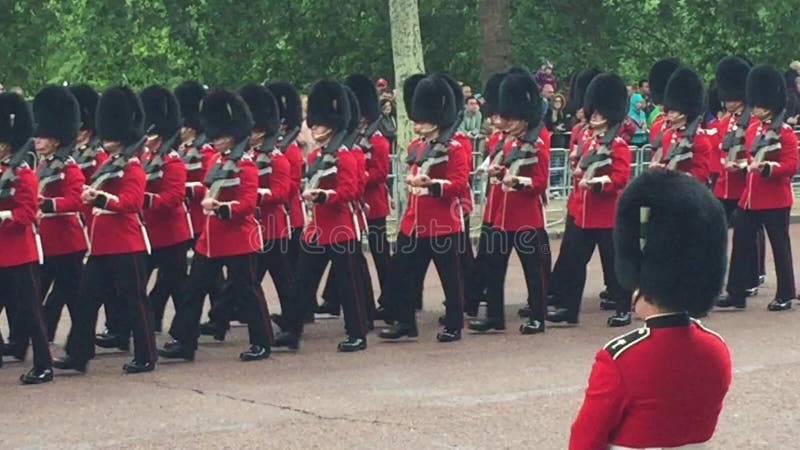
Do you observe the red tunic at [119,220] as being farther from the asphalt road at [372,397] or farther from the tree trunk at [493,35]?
the tree trunk at [493,35]

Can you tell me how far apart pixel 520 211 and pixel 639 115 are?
10130 millimetres

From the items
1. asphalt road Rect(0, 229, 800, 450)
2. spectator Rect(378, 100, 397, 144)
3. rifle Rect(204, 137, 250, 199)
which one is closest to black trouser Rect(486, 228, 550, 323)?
asphalt road Rect(0, 229, 800, 450)

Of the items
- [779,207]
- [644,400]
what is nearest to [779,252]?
[779,207]

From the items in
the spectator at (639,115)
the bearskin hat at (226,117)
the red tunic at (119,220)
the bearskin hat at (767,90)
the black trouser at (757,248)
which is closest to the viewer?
the red tunic at (119,220)

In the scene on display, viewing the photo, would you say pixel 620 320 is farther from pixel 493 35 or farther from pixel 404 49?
pixel 493 35

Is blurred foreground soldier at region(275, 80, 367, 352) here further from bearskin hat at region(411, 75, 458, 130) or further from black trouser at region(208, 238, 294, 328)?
bearskin hat at region(411, 75, 458, 130)

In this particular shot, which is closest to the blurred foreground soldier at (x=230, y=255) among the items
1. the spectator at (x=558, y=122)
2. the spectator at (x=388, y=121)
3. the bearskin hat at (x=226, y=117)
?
the bearskin hat at (x=226, y=117)

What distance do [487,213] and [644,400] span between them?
284 inches

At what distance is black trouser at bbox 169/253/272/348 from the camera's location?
10.1 metres

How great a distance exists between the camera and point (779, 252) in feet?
39.3

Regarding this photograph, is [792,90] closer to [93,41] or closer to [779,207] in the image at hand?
[779,207]

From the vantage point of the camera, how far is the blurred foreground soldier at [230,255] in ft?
33.0

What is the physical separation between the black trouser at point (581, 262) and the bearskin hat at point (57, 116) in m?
3.38

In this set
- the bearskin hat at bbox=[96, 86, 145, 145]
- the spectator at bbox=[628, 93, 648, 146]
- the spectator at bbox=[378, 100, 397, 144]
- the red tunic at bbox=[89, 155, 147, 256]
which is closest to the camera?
the red tunic at bbox=[89, 155, 147, 256]
